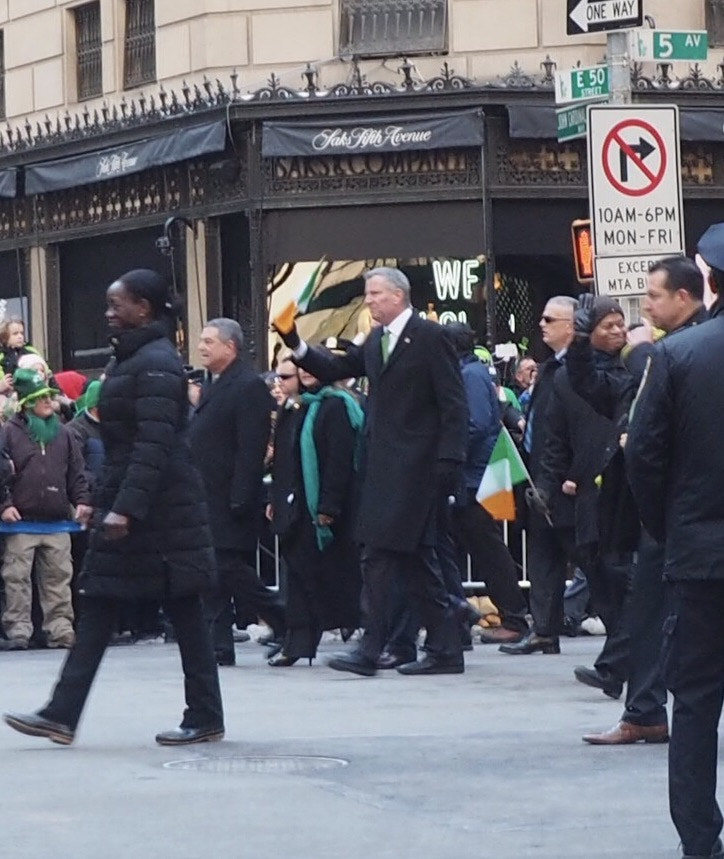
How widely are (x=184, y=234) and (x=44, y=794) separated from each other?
14190 millimetres

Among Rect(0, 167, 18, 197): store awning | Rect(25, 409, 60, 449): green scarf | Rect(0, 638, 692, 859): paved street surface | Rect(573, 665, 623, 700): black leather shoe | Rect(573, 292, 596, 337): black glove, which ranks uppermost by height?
Rect(0, 167, 18, 197): store awning

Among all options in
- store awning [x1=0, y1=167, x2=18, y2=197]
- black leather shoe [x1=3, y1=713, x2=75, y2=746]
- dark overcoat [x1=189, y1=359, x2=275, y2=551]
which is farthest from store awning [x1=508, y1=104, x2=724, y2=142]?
black leather shoe [x1=3, y1=713, x2=75, y2=746]

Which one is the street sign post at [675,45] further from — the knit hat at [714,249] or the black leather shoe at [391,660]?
the knit hat at [714,249]

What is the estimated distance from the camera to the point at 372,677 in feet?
40.9

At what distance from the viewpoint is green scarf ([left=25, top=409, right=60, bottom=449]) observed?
1537cm

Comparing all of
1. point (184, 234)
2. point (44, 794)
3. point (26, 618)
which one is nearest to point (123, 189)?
point (184, 234)

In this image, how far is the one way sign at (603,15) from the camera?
14.7 meters

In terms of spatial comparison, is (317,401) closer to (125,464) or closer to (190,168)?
(125,464)

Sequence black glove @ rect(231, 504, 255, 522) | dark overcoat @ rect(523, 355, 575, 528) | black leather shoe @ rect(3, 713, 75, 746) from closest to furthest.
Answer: black leather shoe @ rect(3, 713, 75, 746), dark overcoat @ rect(523, 355, 575, 528), black glove @ rect(231, 504, 255, 522)

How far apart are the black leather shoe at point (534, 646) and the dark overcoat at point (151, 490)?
4.56 m

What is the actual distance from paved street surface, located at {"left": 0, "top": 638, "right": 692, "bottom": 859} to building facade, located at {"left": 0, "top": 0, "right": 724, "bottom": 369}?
8.90 meters

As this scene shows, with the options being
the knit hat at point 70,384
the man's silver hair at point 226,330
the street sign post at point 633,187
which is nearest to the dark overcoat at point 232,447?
the man's silver hair at point 226,330

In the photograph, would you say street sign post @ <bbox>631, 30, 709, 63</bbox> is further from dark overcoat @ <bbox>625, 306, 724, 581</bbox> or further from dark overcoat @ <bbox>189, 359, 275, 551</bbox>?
dark overcoat @ <bbox>625, 306, 724, 581</bbox>

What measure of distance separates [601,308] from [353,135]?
34.8 ft
